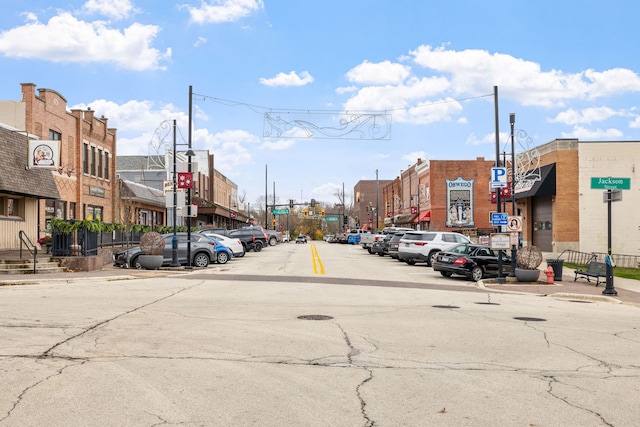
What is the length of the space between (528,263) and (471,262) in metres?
2.05

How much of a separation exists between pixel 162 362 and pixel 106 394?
1.46 m

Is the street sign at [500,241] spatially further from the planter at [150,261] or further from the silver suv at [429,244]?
the planter at [150,261]

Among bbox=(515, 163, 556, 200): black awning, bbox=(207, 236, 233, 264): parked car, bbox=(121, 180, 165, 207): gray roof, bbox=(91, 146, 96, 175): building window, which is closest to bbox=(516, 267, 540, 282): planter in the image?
bbox=(207, 236, 233, 264): parked car

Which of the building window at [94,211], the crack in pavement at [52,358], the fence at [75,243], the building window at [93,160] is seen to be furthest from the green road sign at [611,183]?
the building window at [93,160]

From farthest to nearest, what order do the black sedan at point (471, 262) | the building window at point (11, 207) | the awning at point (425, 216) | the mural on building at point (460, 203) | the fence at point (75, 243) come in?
the awning at point (425, 216), the mural on building at point (460, 203), the building window at point (11, 207), the black sedan at point (471, 262), the fence at point (75, 243)

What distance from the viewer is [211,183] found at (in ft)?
250

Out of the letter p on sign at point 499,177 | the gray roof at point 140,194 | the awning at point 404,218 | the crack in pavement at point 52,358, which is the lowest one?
the crack in pavement at point 52,358

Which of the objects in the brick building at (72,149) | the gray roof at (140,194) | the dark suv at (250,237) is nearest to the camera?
the brick building at (72,149)

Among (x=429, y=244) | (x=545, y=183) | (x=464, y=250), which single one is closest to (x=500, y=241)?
(x=464, y=250)

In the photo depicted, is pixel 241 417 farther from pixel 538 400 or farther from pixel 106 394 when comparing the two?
pixel 538 400

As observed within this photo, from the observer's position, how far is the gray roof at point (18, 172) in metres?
25.2

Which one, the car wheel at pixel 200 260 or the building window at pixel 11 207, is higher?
the building window at pixel 11 207

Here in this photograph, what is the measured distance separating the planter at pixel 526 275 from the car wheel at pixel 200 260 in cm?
1289

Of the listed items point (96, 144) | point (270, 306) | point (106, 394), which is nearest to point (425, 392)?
point (106, 394)
